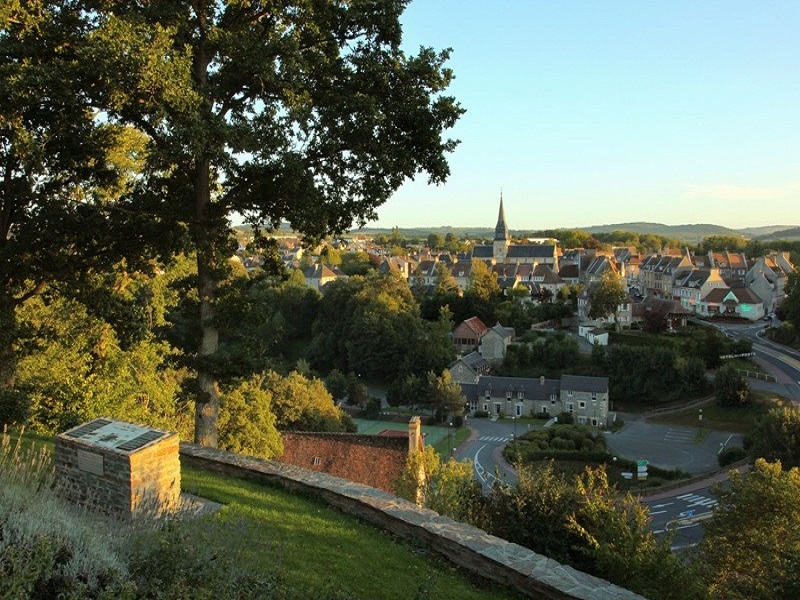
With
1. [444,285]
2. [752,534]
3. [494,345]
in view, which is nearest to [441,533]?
[752,534]

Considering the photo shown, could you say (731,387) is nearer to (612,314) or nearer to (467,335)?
(612,314)

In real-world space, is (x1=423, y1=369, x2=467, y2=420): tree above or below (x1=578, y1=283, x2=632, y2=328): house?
below

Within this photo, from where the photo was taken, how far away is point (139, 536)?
4273mm

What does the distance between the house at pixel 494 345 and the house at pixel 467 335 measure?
2.82 meters

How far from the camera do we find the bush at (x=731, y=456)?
33062 mm

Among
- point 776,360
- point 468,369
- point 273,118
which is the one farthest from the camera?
point 468,369

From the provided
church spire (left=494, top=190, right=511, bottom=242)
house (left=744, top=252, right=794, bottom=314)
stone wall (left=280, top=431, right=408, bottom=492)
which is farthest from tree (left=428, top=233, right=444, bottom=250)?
stone wall (left=280, top=431, right=408, bottom=492)

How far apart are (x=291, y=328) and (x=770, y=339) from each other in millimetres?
43880

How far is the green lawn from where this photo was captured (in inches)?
195

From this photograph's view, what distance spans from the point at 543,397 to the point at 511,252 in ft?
159

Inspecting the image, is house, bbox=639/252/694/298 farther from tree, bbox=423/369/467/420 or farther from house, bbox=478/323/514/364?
tree, bbox=423/369/467/420

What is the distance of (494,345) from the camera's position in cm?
5547

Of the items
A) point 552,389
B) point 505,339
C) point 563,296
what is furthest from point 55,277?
point 563,296

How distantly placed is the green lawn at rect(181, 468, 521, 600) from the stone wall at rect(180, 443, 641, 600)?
14cm
